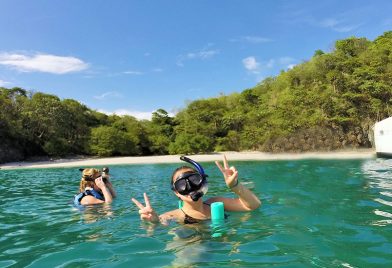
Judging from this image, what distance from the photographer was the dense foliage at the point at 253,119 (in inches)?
1558

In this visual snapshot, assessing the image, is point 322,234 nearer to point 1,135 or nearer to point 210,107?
point 1,135

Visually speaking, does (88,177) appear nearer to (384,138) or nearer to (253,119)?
(384,138)

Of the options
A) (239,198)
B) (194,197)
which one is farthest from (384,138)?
(194,197)

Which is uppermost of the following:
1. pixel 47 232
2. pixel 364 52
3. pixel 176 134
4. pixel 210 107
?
pixel 364 52

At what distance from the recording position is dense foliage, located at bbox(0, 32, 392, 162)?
39562 mm

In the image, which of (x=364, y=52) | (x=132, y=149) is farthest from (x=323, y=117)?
(x=132, y=149)

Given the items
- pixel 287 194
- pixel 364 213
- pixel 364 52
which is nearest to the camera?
→ pixel 364 213

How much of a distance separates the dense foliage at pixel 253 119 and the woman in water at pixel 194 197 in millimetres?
35389

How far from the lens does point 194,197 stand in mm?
4340

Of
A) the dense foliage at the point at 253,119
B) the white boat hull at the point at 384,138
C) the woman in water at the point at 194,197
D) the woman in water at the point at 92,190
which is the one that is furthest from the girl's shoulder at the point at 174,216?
the dense foliage at the point at 253,119

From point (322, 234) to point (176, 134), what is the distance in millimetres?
43004

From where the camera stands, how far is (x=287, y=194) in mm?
9039

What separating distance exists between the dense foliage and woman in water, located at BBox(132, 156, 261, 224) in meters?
35.4

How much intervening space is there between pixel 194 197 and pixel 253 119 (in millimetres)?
41302
